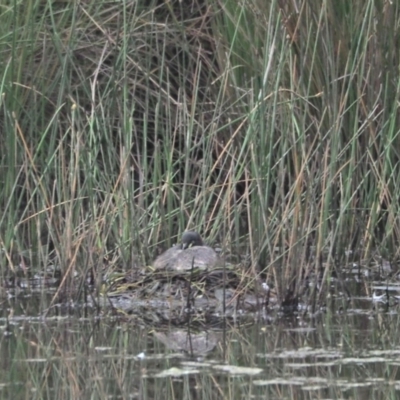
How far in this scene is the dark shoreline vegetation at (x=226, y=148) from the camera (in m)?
6.10

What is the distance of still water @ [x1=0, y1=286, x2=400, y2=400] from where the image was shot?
4531 mm

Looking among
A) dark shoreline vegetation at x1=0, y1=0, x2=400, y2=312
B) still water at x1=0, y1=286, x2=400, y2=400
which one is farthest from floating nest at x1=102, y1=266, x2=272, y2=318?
still water at x1=0, y1=286, x2=400, y2=400

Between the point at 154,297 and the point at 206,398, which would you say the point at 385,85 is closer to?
the point at 154,297

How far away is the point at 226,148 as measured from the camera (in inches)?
277

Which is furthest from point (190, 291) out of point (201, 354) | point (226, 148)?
point (226, 148)

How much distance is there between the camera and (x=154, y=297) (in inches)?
245

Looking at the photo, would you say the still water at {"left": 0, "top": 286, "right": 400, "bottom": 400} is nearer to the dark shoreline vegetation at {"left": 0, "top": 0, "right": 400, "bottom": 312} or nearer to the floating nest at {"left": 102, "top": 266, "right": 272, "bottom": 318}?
the floating nest at {"left": 102, "top": 266, "right": 272, "bottom": 318}

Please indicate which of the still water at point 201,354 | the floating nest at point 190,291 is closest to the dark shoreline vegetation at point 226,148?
the floating nest at point 190,291

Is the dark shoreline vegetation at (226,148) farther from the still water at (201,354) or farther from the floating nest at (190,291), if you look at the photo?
the still water at (201,354)

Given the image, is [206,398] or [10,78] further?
[10,78]

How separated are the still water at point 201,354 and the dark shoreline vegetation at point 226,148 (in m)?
0.25

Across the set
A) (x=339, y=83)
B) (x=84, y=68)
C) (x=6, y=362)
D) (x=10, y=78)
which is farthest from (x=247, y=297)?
(x=84, y=68)

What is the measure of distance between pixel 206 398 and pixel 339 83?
11.2ft

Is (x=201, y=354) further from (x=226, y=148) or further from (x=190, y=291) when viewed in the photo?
(x=226, y=148)
